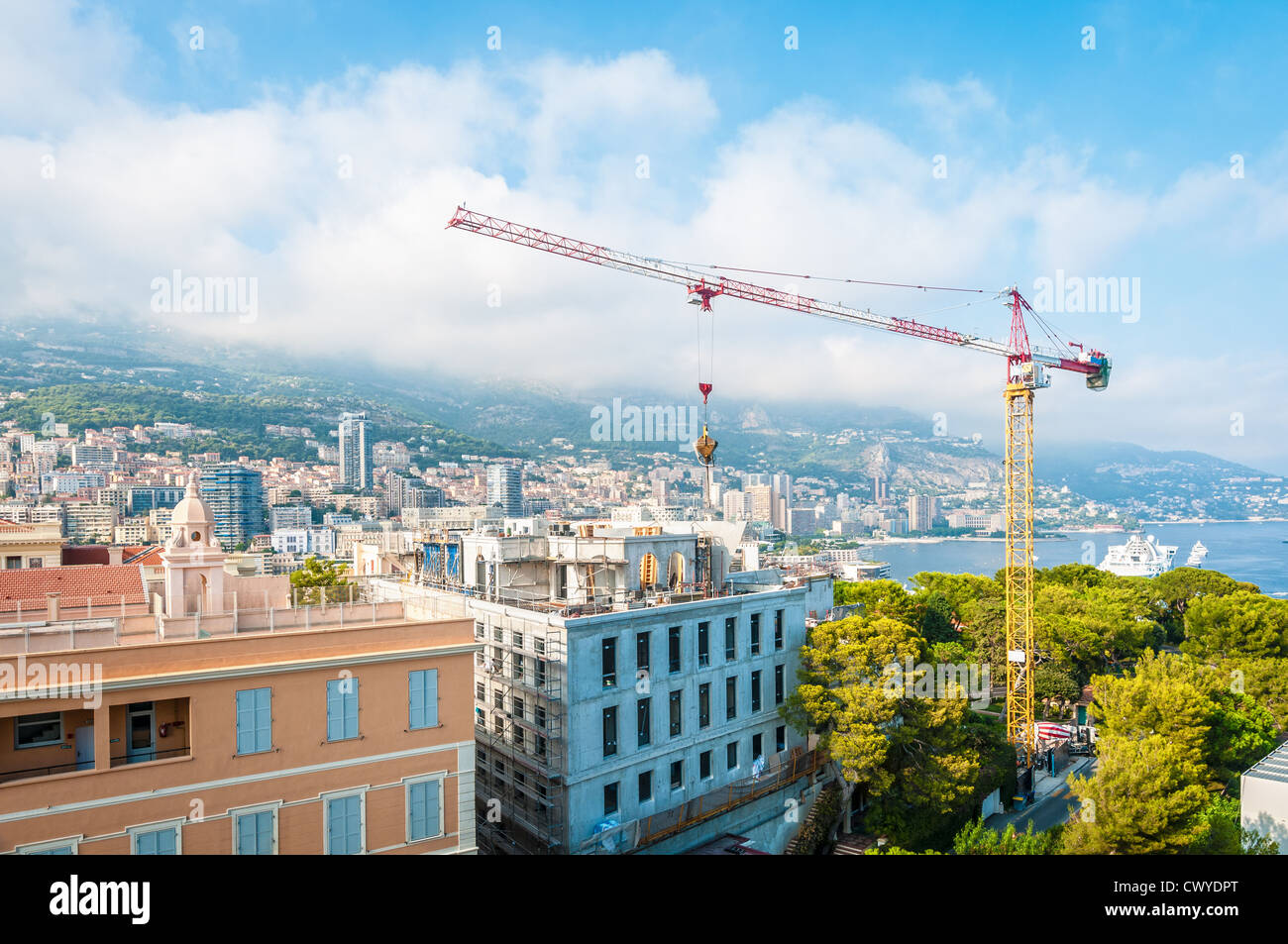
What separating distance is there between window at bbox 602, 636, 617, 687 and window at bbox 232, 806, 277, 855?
9063mm

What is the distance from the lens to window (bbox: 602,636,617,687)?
20750mm

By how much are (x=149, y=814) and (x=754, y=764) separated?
17.3 meters

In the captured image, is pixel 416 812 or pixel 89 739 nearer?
pixel 89 739

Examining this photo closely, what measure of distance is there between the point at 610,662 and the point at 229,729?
9841 millimetres

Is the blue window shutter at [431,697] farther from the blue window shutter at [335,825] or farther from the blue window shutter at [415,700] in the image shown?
the blue window shutter at [335,825]

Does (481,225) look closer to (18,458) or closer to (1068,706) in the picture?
(1068,706)

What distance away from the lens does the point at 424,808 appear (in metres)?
14.9

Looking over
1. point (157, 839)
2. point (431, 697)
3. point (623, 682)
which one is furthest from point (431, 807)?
point (623, 682)

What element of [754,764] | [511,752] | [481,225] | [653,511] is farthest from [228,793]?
[481,225]

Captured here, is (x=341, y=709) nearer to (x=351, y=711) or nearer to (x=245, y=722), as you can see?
(x=351, y=711)

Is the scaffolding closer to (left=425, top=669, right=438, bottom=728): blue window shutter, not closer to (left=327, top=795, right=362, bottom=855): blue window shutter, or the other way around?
(left=425, top=669, right=438, bottom=728): blue window shutter
